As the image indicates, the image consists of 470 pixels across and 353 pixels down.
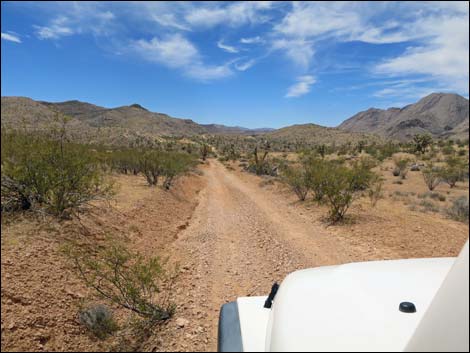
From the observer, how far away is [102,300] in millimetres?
5227

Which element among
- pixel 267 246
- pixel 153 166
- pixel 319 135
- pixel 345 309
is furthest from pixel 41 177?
pixel 319 135

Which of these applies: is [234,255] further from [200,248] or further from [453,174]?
[453,174]

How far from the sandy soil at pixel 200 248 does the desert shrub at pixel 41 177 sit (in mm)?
689

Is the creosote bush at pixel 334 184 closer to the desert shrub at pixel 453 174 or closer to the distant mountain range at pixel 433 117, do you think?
the desert shrub at pixel 453 174

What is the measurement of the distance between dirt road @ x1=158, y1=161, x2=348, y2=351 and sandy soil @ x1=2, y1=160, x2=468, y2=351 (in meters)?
0.02

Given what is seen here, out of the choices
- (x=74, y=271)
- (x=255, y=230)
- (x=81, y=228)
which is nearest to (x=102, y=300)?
(x=74, y=271)

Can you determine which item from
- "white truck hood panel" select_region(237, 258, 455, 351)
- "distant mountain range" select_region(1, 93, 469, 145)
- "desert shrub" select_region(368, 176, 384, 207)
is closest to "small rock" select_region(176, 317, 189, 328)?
"white truck hood panel" select_region(237, 258, 455, 351)

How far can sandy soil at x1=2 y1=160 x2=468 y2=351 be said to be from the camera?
4.42 meters

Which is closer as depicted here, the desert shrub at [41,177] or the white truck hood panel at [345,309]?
the white truck hood panel at [345,309]

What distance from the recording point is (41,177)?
7.70 metres

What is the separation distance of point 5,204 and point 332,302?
7.67 meters

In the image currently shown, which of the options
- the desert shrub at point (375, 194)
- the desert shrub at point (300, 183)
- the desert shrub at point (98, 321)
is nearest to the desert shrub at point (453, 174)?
the desert shrub at point (375, 194)

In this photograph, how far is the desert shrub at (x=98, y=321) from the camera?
14.5ft

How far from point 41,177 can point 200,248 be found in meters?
4.08
